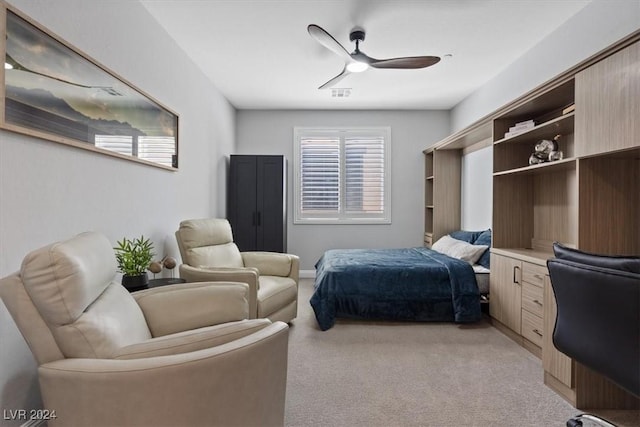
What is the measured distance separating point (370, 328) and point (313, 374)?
103cm

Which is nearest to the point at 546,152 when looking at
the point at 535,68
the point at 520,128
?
the point at 520,128

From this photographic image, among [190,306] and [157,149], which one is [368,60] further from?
[190,306]

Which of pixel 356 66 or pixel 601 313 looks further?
pixel 356 66

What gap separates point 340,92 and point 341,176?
1402 millimetres

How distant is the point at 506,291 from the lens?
2.93 metres

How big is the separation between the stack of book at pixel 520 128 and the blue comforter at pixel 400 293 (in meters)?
1.33

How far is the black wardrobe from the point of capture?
14.8 feet

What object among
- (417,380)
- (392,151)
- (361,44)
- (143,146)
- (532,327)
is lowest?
(417,380)

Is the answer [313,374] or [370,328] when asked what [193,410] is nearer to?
[313,374]

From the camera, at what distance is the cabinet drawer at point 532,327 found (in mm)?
2492

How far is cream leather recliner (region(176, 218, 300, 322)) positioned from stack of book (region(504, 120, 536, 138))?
241cm

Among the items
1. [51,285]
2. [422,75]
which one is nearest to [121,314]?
[51,285]

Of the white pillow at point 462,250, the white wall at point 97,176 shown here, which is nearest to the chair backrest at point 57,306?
the white wall at point 97,176

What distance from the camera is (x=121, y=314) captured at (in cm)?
140
